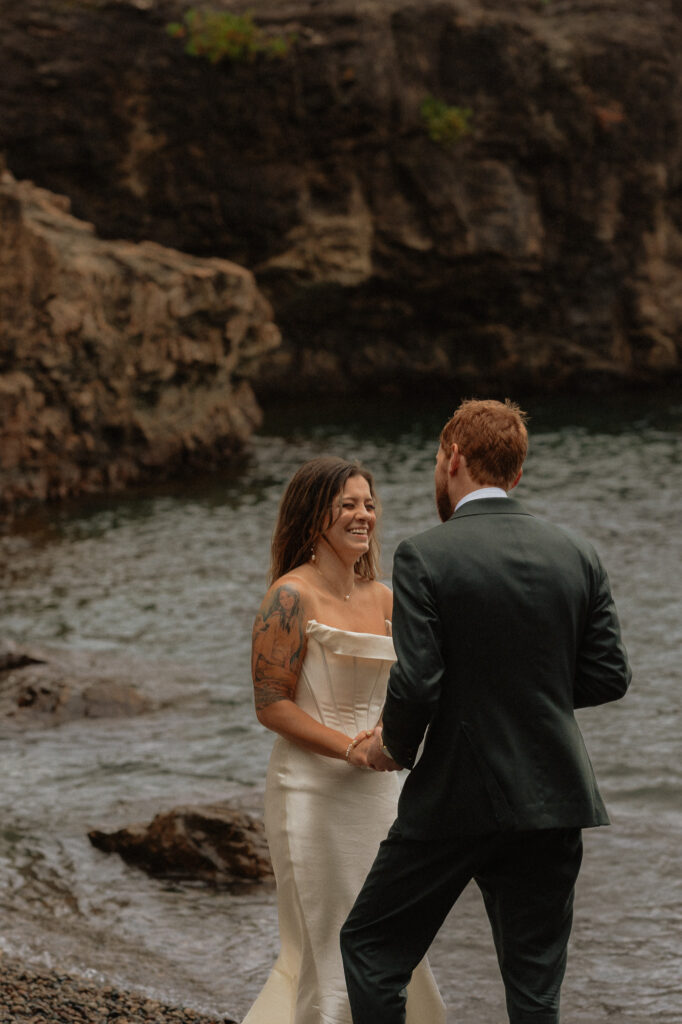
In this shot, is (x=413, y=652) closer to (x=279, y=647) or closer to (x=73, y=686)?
(x=279, y=647)

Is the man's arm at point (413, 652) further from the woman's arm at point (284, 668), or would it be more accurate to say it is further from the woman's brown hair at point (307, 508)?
the woman's brown hair at point (307, 508)

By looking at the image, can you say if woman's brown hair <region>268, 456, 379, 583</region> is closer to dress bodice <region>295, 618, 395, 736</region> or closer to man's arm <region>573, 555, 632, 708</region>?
dress bodice <region>295, 618, 395, 736</region>

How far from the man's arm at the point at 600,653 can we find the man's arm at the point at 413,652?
545 millimetres

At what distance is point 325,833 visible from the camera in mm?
4750

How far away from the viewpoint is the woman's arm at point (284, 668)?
477 cm

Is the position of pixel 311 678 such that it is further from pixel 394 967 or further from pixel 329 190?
pixel 329 190

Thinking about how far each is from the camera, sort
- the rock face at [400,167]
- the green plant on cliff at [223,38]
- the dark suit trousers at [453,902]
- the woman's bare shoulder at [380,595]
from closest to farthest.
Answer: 1. the dark suit trousers at [453,902]
2. the woman's bare shoulder at [380,595]
3. the green plant on cliff at [223,38]
4. the rock face at [400,167]

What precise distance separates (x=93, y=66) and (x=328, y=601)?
1266 inches

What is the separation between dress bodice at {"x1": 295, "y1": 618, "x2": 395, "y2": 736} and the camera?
4.82 metres

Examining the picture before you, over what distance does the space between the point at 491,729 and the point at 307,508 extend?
1.24 m

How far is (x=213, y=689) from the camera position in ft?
45.7

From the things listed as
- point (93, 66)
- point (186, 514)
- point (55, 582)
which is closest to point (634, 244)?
point (93, 66)

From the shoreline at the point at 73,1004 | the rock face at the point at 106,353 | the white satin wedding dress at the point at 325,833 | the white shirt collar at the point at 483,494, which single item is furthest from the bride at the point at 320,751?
the rock face at the point at 106,353

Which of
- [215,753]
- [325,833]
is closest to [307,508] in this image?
[325,833]
